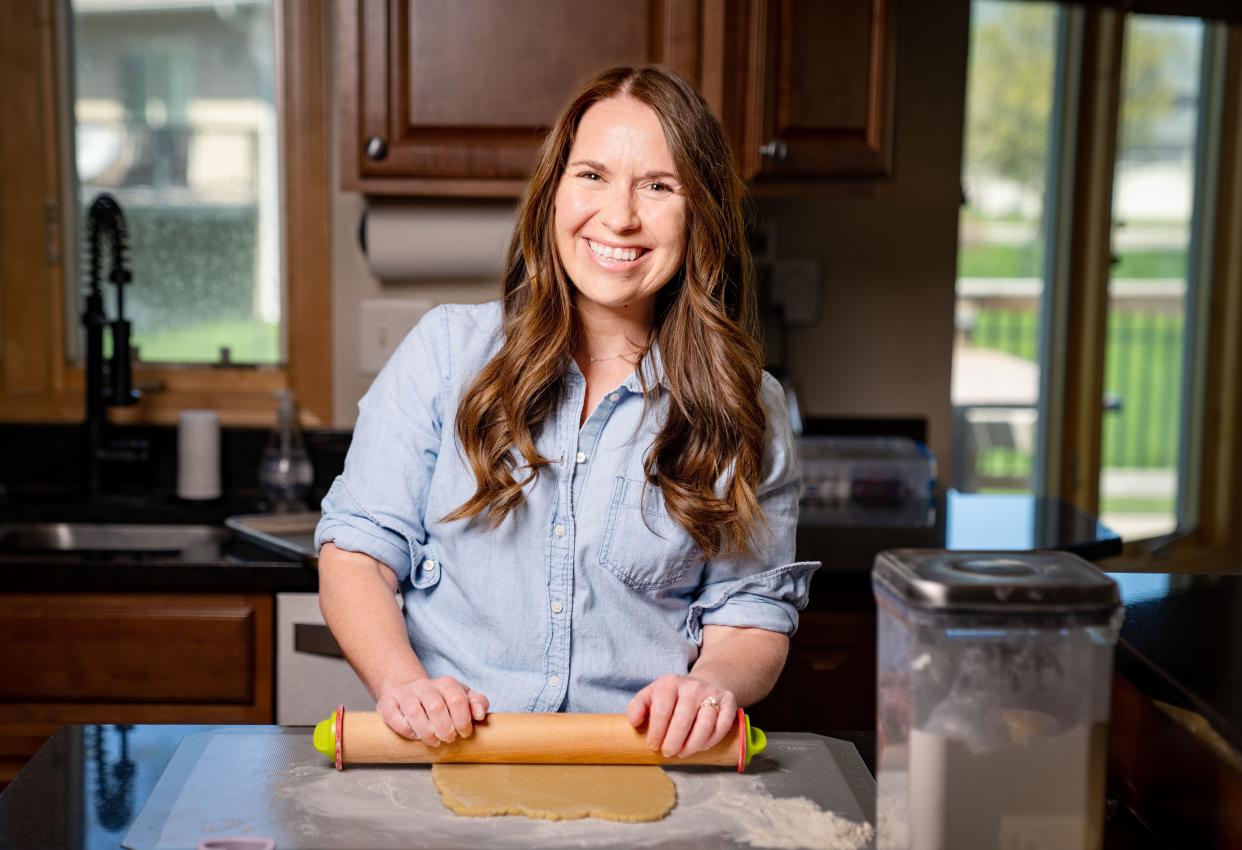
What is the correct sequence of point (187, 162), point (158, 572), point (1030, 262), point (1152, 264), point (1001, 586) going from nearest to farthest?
1. point (1001, 586)
2. point (158, 572)
3. point (187, 162)
4. point (1152, 264)
5. point (1030, 262)

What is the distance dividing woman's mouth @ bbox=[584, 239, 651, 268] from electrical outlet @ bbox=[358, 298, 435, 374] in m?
1.31

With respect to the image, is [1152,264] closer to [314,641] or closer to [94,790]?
[314,641]

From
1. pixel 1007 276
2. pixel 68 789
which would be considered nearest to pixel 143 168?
pixel 68 789

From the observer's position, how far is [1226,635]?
48.1 inches

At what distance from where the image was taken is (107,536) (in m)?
2.50

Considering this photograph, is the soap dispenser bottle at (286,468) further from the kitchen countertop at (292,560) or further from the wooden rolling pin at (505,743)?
the wooden rolling pin at (505,743)

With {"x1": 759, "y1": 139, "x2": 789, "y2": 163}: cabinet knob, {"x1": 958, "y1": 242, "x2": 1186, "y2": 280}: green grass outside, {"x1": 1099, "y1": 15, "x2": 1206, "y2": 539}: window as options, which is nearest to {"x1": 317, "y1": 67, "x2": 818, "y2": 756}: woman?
{"x1": 759, "y1": 139, "x2": 789, "y2": 163}: cabinet knob

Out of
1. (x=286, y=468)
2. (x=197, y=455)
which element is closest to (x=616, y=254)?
(x=286, y=468)

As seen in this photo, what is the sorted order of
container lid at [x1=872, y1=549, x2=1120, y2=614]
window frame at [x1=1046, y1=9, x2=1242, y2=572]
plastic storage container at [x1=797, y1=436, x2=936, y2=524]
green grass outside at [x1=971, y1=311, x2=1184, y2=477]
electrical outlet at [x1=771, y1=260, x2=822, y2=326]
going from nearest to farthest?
1. container lid at [x1=872, y1=549, x2=1120, y2=614]
2. plastic storage container at [x1=797, y1=436, x2=936, y2=524]
3. electrical outlet at [x1=771, y1=260, x2=822, y2=326]
4. window frame at [x1=1046, y1=9, x2=1242, y2=572]
5. green grass outside at [x1=971, y1=311, x2=1184, y2=477]

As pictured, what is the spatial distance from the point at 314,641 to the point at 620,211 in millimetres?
1066

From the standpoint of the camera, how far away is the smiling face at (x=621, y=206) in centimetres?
140

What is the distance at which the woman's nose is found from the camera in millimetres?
1384

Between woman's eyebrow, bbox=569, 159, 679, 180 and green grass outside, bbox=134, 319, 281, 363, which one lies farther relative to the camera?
green grass outside, bbox=134, 319, 281, 363

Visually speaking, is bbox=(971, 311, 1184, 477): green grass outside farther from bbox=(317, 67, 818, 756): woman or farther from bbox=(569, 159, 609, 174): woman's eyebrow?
bbox=(569, 159, 609, 174): woman's eyebrow
